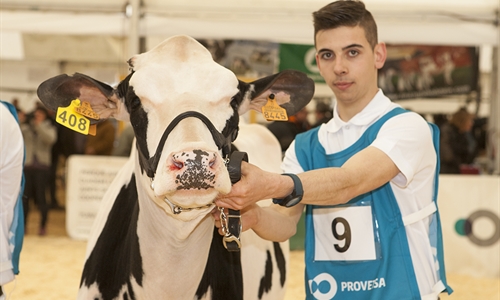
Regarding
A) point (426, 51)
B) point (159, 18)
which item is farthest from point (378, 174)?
point (426, 51)

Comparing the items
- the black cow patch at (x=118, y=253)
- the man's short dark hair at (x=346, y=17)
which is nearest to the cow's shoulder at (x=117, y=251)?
the black cow patch at (x=118, y=253)

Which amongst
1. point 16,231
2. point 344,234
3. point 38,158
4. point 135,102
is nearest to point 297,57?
point 38,158

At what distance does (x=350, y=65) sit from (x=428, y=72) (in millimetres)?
8914

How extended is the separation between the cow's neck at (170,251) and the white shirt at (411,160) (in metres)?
0.67

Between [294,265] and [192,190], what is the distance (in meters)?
5.24

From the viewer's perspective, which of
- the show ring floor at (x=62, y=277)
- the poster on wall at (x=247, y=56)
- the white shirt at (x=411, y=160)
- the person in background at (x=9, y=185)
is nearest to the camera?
the white shirt at (x=411, y=160)

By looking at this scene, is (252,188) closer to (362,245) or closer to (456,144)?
(362,245)

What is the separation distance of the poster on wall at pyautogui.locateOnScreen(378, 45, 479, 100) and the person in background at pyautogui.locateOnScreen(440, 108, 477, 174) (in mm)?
1432

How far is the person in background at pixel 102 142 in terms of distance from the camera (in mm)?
9406

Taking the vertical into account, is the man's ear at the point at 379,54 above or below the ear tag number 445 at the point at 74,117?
above

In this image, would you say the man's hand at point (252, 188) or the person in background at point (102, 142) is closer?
the man's hand at point (252, 188)

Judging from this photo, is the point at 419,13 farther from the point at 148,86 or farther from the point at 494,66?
the point at 148,86

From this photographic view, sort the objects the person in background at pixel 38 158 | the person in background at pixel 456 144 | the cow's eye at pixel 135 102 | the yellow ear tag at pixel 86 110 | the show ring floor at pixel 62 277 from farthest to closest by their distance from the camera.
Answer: the person in background at pixel 456 144, the person in background at pixel 38 158, the show ring floor at pixel 62 277, the yellow ear tag at pixel 86 110, the cow's eye at pixel 135 102

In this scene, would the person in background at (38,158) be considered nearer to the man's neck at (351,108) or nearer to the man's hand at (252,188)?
the man's neck at (351,108)
